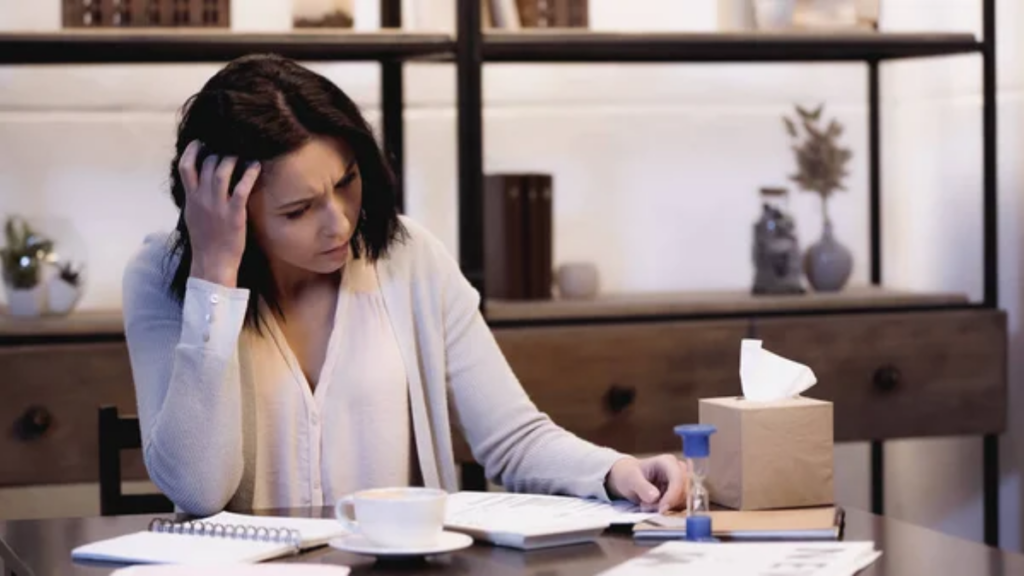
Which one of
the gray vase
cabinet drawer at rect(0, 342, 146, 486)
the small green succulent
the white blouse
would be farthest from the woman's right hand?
the gray vase

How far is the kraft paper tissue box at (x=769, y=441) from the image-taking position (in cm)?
156

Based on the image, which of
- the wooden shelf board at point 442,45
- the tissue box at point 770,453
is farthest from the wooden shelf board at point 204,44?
the tissue box at point 770,453

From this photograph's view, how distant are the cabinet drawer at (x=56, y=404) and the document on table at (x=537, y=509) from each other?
1.28 m

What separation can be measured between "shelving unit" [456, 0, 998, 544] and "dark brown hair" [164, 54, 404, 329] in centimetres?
91

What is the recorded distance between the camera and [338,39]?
290 cm

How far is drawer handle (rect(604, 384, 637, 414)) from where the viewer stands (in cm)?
301

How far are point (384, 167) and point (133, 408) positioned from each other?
106cm

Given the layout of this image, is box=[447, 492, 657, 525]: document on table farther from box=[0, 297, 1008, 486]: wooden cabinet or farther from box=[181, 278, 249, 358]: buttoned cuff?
box=[0, 297, 1008, 486]: wooden cabinet

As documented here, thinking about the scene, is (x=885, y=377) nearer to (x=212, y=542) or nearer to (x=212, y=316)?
(x=212, y=316)

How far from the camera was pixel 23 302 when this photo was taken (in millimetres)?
2902

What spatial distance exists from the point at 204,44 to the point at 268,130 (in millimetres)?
1063

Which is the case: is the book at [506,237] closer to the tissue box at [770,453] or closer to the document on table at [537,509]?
the document on table at [537,509]

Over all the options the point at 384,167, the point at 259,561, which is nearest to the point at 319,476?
the point at 384,167

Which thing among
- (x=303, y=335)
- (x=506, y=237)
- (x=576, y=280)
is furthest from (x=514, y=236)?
(x=303, y=335)
